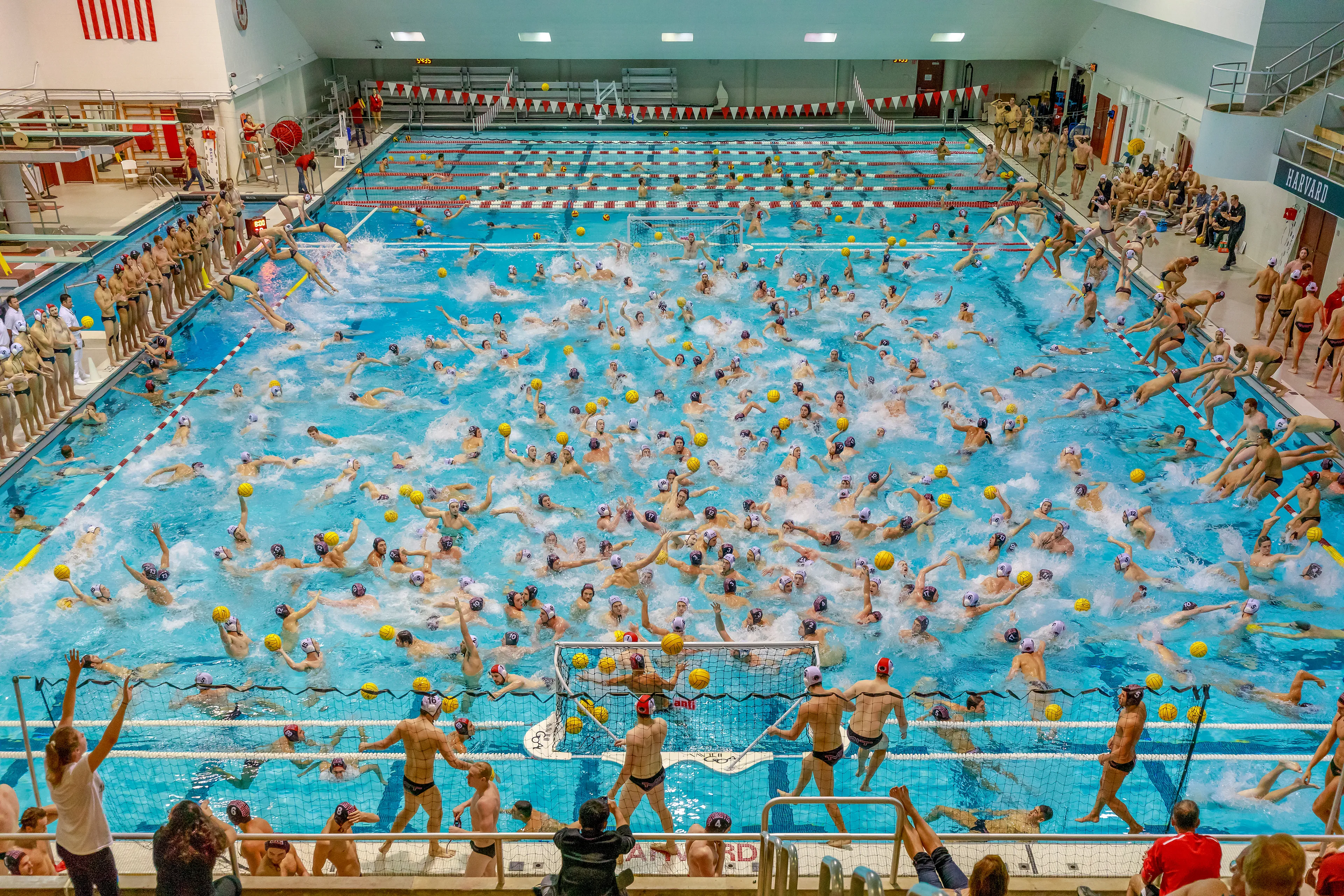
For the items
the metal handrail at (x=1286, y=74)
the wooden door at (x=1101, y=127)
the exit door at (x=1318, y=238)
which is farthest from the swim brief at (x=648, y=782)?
the wooden door at (x=1101, y=127)

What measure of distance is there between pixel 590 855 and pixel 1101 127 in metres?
26.8

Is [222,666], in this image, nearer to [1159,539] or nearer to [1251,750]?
[1251,750]

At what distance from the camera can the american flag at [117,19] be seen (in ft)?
73.6

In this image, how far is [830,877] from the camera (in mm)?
4102

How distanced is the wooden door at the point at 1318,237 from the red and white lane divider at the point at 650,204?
7.14 m

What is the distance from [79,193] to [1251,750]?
24819 mm

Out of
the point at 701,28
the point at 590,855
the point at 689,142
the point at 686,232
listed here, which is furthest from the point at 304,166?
the point at 590,855

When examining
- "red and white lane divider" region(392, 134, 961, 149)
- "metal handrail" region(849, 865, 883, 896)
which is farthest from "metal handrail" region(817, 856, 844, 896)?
"red and white lane divider" region(392, 134, 961, 149)

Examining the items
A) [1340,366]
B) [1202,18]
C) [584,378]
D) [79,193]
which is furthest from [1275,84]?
[79,193]

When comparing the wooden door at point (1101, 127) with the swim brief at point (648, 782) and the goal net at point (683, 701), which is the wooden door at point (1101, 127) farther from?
the swim brief at point (648, 782)

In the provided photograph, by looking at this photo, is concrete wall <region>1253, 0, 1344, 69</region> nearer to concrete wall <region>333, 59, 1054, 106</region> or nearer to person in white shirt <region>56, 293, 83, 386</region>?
concrete wall <region>333, 59, 1054, 106</region>

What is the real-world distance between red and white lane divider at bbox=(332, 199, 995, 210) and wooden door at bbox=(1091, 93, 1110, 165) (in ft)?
17.2

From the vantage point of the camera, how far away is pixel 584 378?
616 inches

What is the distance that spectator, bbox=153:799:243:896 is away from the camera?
13.9ft
